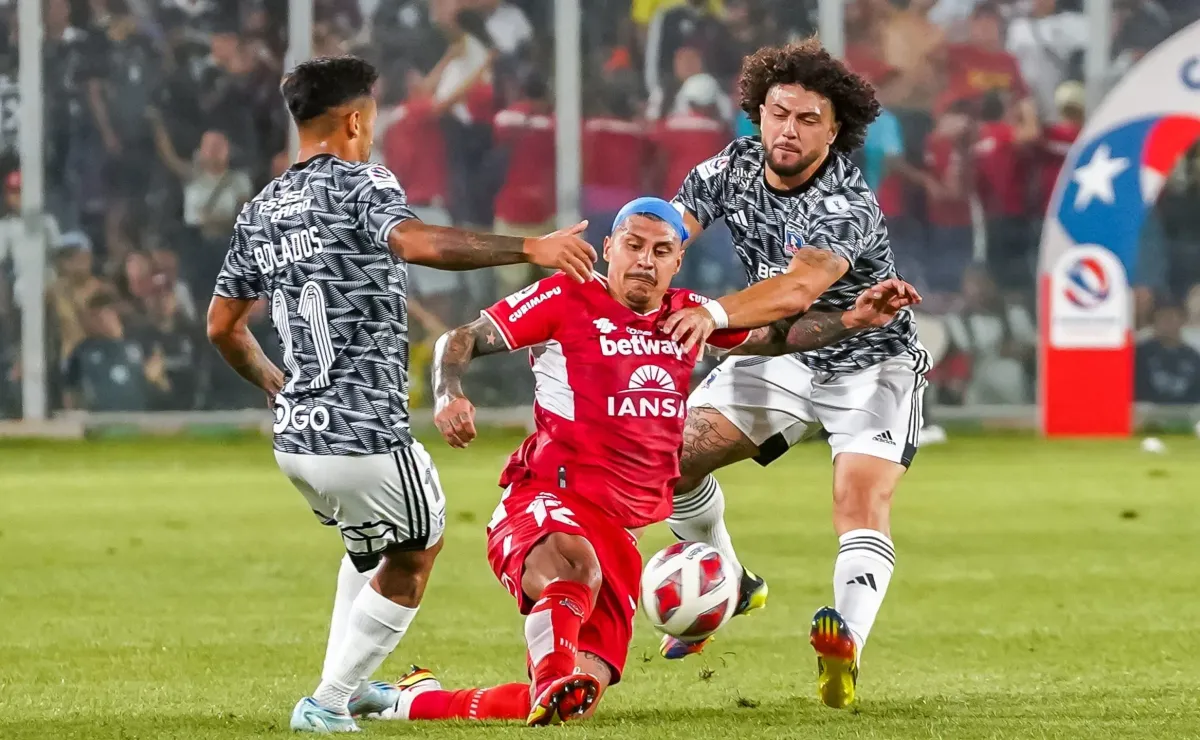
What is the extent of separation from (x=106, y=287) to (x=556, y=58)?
4313 mm

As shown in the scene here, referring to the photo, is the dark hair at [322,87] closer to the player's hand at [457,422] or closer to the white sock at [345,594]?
the player's hand at [457,422]

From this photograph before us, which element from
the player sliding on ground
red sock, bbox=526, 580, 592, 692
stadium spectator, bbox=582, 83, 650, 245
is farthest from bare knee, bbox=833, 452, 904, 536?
stadium spectator, bbox=582, 83, 650, 245

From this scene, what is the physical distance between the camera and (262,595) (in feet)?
28.5

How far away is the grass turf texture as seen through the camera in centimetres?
577

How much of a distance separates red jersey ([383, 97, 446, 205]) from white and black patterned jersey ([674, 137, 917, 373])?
11470 mm

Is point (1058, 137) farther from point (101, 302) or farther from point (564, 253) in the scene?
point (564, 253)

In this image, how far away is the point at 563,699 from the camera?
17.1 ft

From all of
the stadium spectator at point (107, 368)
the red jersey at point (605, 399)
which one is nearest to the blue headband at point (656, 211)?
the red jersey at point (605, 399)

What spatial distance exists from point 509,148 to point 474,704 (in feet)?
42.4

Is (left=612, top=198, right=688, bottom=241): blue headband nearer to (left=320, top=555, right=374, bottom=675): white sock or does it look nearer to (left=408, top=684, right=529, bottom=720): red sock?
(left=320, top=555, right=374, bottom=675): white sock

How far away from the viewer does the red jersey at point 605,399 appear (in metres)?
5.89

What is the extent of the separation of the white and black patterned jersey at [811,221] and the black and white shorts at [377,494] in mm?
1573

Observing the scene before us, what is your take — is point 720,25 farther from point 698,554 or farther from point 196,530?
point 698,554

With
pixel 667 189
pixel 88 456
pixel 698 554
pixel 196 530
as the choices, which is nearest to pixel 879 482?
pixel 698 554
